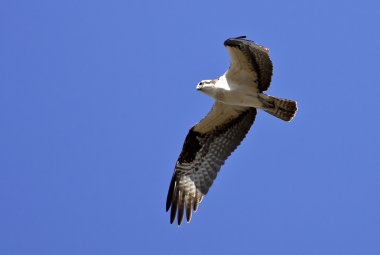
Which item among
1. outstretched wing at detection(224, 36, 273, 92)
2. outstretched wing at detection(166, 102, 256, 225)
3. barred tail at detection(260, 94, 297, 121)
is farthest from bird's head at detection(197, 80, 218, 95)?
barred tail at detection(260, 94, 297, 121)

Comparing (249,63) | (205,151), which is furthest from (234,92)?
(205,151)

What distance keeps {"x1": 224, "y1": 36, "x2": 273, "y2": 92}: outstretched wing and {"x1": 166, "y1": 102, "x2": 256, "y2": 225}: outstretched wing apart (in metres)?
0.88

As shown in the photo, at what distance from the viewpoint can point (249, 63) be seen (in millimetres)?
11836

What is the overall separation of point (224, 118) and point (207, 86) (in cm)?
109

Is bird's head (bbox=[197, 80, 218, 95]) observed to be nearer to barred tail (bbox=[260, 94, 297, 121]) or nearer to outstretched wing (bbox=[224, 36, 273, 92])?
outstretched wing (bbox=[224, 36, 273, 92])

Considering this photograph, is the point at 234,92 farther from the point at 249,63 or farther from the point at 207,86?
the point at 249,63

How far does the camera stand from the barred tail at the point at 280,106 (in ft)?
39.3

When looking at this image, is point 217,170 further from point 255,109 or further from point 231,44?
point 231,44

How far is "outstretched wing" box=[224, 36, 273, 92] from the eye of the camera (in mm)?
11430

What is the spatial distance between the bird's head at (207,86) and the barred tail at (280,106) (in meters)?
0.82

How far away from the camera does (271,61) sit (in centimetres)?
1159

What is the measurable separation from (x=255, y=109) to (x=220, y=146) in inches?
35.5

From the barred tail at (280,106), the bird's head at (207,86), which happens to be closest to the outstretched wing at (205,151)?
the bird's head at (207,86)

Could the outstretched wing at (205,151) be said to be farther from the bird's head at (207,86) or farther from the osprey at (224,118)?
the bird's head at (207,86)
